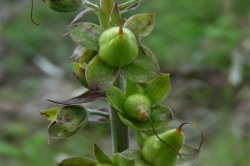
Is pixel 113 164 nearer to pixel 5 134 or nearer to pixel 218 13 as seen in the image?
pixel 5 134

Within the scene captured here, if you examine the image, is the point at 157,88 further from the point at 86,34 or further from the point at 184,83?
the point at 184,83

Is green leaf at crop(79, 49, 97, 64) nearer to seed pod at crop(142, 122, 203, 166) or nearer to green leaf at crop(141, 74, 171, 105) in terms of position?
green leaf at crop(141, 74, 171, 105)

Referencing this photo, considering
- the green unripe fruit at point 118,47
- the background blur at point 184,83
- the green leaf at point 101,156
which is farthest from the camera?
the background blur at point 184,83

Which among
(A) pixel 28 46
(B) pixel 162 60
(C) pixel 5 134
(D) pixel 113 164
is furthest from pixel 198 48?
(D) pixel 113 164

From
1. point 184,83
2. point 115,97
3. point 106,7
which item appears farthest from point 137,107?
point 184,83

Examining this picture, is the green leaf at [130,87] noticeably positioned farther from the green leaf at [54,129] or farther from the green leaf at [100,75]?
the green leaf at [54,129]

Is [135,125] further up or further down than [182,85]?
further up

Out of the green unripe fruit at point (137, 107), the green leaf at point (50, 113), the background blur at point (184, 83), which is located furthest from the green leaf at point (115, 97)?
the background blur at point (184, 83)
